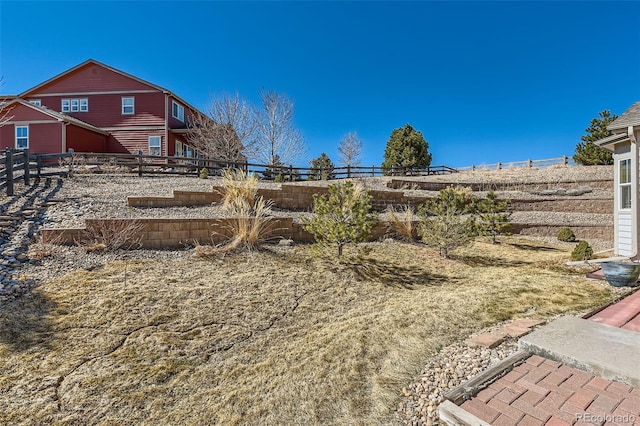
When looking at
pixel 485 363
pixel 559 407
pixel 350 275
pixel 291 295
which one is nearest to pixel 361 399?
pixel 485 363

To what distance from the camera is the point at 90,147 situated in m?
18.5

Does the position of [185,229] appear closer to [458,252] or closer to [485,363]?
[485,363]

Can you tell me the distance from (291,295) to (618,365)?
11.4 feet

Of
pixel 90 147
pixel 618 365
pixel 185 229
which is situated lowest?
pixel 618 365

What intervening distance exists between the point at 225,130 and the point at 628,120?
1838 cm

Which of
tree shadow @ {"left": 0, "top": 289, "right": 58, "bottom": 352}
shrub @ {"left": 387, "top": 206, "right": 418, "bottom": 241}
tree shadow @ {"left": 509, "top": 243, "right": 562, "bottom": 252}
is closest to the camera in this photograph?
tree shadow @ {"left": 0, "top": 289, "right": 58, "bottom": 352}

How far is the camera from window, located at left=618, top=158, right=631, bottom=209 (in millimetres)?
6999

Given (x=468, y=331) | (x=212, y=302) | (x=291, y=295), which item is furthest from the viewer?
(x=291, y=295)

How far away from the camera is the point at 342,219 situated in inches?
238

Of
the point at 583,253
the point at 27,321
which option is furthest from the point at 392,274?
the point at 27,321

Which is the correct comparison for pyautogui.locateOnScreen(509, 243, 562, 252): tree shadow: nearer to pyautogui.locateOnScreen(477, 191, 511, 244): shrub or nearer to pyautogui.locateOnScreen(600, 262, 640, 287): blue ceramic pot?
pyautogui.locateOnScreen(477, 191, 511, 244): shrub

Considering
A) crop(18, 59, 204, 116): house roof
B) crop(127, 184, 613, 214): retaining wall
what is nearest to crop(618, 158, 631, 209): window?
crop(127, 184, 613, 214): retaining wall

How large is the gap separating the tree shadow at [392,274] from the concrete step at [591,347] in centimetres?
234

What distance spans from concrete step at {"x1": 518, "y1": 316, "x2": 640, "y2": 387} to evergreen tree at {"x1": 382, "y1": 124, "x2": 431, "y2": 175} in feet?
81.3
